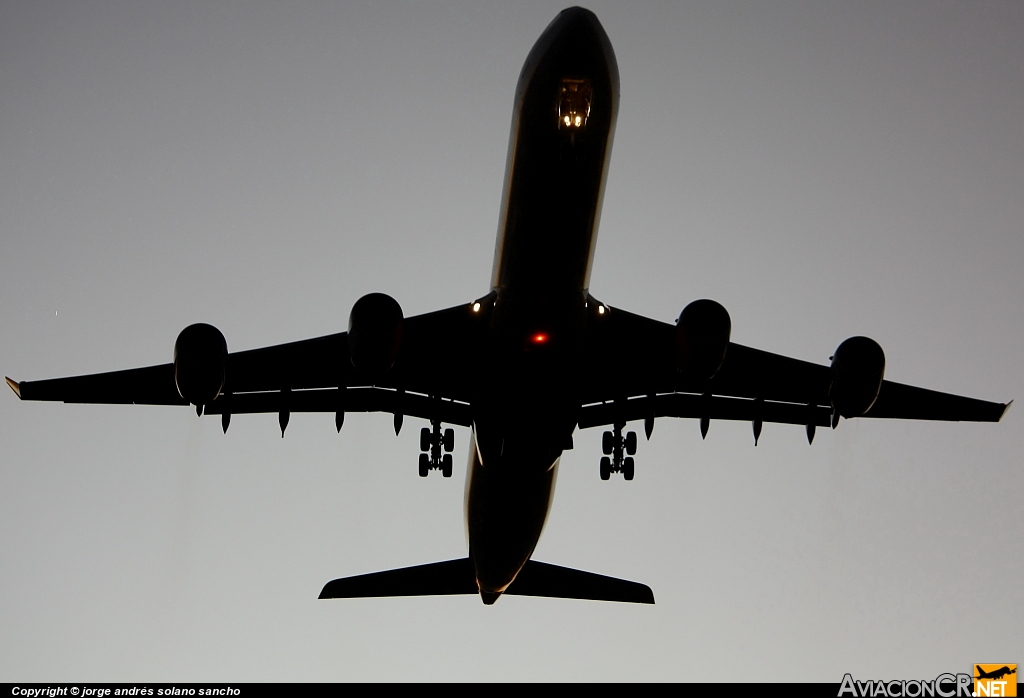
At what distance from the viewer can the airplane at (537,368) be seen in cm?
1828

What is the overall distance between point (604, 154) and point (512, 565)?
10662 millimetres

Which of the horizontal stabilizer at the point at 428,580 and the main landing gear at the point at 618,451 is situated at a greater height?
the main landing gear at the point at 618,451

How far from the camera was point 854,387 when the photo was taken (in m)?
18.9

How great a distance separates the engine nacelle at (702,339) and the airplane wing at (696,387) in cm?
257

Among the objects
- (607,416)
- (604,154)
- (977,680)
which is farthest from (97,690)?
(977,680)

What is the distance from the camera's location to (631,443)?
2453 centimetres

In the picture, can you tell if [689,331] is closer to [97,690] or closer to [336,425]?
[336,425]

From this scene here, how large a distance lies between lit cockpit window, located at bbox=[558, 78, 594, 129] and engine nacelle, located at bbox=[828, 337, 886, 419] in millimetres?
6577

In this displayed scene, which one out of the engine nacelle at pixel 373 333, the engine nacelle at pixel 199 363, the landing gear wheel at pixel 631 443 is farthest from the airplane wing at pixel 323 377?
the landing gear wheel at pixel 631 443

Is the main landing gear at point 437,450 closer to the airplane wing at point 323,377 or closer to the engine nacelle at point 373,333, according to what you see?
the airplane wing at point 323,377

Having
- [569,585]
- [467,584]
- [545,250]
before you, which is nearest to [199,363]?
[545,250]

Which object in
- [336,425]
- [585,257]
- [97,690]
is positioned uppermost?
[585,257]

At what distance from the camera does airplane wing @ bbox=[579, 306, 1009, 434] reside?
21438 millimetres

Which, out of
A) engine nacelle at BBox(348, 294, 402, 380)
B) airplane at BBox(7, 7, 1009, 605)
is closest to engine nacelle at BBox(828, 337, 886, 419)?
airplane at BBox(7, 7, 1009, 605)
